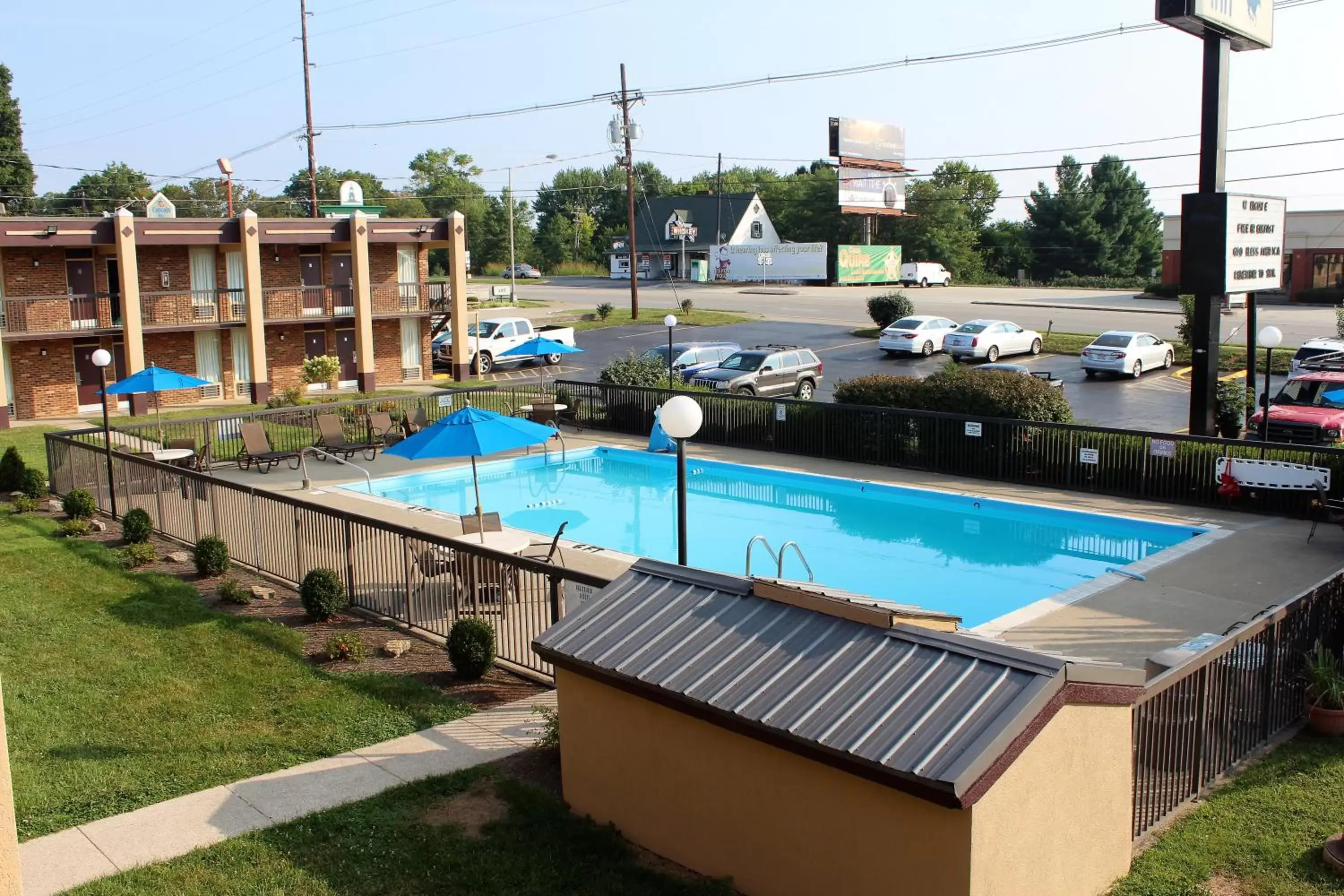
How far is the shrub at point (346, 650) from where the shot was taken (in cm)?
1209

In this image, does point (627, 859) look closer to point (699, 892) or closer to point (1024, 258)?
point (699, 892)

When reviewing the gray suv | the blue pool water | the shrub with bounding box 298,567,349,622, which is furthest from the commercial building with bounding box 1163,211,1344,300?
the shrub with bounding box 298,567,349,622

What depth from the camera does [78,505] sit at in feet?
63.5

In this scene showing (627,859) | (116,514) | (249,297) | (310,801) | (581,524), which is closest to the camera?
(627,859)

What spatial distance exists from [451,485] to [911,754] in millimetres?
20209

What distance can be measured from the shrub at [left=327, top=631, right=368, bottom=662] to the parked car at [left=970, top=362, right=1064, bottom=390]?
15.6 meters

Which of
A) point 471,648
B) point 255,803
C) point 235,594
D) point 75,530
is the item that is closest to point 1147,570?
point 471,648

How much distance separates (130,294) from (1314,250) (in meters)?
54.3

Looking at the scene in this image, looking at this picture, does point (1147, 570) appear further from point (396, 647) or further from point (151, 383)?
point (151, 383)

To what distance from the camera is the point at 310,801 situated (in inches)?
340

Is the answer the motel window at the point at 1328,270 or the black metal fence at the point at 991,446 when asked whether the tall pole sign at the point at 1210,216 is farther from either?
the motel window at the point at 1328,270

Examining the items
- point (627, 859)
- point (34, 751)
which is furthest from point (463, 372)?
point (627, 859)

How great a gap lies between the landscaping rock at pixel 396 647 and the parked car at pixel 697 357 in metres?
20.3

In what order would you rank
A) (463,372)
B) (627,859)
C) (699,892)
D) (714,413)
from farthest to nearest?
(463,372) < (714,413) < (627,859) < (699,892)
